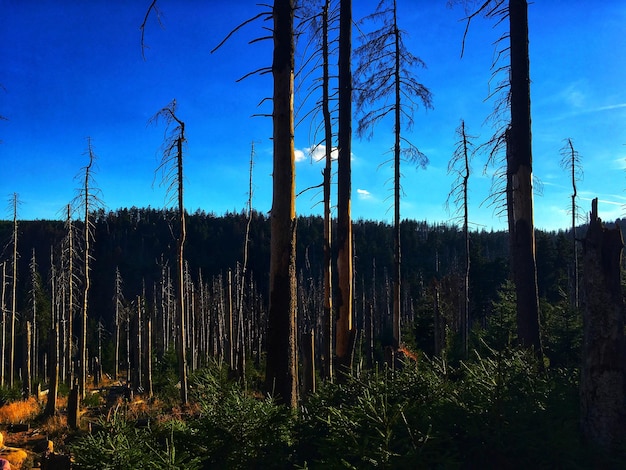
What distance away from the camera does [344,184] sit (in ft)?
30.5

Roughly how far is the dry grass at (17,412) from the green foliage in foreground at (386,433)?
11.9m

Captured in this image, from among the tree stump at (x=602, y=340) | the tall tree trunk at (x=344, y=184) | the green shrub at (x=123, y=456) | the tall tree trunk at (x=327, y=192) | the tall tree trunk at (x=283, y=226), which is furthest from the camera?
the tall tree trunk at (x=327, y=192)

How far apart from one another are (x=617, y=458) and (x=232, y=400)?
3253 millimetres

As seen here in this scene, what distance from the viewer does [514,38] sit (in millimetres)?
7551

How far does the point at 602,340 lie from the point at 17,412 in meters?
16.5

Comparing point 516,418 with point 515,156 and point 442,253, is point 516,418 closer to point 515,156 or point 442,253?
point 515,156

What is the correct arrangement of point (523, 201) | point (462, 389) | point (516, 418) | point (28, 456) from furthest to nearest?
point (28, 456) → point (523, 201) → point (462, 389) → point (516, 418)

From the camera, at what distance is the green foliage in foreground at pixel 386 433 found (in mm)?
3230

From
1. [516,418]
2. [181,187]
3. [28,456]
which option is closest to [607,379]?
[516,418]

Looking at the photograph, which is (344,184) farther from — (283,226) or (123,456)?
(123,456)

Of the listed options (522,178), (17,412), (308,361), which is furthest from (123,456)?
(17,412)

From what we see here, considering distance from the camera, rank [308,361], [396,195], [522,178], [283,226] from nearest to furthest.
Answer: [283,226], [522,178], [308,361], [396,195]

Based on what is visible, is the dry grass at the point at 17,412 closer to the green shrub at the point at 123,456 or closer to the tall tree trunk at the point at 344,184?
the tall tree trunk at the point at 344,184

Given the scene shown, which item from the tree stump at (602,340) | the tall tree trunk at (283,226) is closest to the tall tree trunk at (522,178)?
the tree stump at (602,340)
